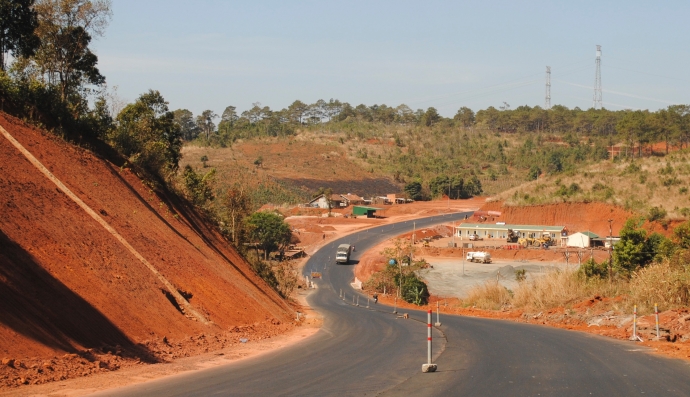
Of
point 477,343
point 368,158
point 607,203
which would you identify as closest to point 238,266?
point 477,343

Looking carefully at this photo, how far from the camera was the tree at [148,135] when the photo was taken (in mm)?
32969

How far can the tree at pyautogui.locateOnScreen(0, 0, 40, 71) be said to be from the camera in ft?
90.3

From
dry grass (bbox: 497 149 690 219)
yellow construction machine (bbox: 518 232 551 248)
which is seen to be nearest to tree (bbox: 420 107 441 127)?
dry grass (bbox: 497 149 690 219)

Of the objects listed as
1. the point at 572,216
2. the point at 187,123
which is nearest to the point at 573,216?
the point at 572,216

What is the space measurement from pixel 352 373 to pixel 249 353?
4.85 metres

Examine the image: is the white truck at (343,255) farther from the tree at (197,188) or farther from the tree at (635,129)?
the tree at (635,129)

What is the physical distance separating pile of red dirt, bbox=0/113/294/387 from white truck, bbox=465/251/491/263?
44.3 meters

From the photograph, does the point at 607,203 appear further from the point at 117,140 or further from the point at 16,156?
the point at 16,156

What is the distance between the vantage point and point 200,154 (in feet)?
445

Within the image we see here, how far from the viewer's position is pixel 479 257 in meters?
72.1

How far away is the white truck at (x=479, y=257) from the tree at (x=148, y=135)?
36.5 meters

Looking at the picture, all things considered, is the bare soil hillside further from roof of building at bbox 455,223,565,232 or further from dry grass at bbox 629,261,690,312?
dry grass at bbox 629,261,690,312

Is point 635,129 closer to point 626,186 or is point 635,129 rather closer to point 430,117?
point 626,186

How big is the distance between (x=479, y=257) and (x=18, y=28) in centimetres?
5279
